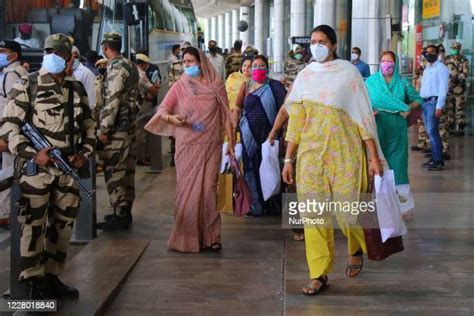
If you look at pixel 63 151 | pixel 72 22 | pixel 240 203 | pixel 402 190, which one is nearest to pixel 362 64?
pixel 72 22

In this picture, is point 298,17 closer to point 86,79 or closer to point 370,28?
point 370,28

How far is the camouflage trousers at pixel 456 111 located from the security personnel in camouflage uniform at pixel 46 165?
36.0 feet

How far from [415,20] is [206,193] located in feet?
59.7

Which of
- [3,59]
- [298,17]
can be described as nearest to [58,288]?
[3,59]

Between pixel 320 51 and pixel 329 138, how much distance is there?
1.92 ft

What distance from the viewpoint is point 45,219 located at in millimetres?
5211

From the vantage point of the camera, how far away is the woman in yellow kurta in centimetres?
552

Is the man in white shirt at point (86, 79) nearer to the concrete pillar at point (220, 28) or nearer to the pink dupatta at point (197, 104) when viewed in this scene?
the pink dupatta at point (197, 104)

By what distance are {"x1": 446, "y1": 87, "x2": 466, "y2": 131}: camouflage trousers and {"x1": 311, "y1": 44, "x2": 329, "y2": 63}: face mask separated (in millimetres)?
10021

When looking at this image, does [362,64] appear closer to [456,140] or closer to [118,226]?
[456,140]

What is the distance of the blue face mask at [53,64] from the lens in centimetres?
518

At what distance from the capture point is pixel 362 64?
15.4 metres

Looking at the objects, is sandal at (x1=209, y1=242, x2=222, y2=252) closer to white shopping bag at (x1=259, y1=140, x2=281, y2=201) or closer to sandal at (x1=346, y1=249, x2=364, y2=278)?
white shopping bag at (x1=259, y1=140, x2=281, y2=201)

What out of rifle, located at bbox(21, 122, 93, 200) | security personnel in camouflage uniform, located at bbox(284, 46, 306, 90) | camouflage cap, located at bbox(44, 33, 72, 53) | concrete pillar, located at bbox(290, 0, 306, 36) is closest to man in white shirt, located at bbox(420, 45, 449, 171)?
security personnel in camouflage uniform, located at bbox(284, 46, 306, 90)
